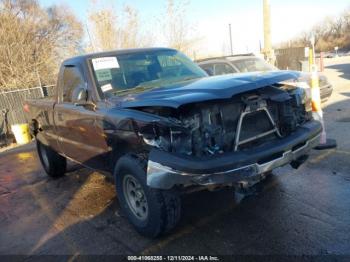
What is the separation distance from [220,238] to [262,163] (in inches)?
35.0

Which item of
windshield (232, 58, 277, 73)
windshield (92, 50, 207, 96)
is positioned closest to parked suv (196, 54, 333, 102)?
windshield (232, 58, 277, 73)

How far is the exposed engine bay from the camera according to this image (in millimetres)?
3367

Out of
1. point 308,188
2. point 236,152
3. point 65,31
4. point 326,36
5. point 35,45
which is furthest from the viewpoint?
point 326,36

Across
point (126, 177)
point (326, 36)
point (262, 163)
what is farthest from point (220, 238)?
point (326, 36)

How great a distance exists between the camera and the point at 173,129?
332 centimetres

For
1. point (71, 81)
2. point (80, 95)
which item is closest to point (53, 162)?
point (71, 81)

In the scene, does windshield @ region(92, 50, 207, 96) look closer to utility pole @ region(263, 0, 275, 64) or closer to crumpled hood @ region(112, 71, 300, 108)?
crumpled hood @ region(112, 71, 300, 108)

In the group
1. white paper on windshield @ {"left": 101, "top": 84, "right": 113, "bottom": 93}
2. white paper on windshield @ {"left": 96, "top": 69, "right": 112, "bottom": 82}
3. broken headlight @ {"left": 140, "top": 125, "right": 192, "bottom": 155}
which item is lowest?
broken headlight @ {"left": 140, "top": 125, "right": 192, "bottom": 155}

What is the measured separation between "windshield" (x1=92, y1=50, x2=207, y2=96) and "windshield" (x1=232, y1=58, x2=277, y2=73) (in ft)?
16.0

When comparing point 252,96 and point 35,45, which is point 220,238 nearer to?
point 252,96

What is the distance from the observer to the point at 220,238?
3676 mm

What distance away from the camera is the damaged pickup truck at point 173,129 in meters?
3.28

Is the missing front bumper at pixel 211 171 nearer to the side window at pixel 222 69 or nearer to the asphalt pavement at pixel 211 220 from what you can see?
the asphalt pavement at pixel 211 220

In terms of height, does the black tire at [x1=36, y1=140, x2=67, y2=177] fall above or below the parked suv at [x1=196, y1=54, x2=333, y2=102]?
below
